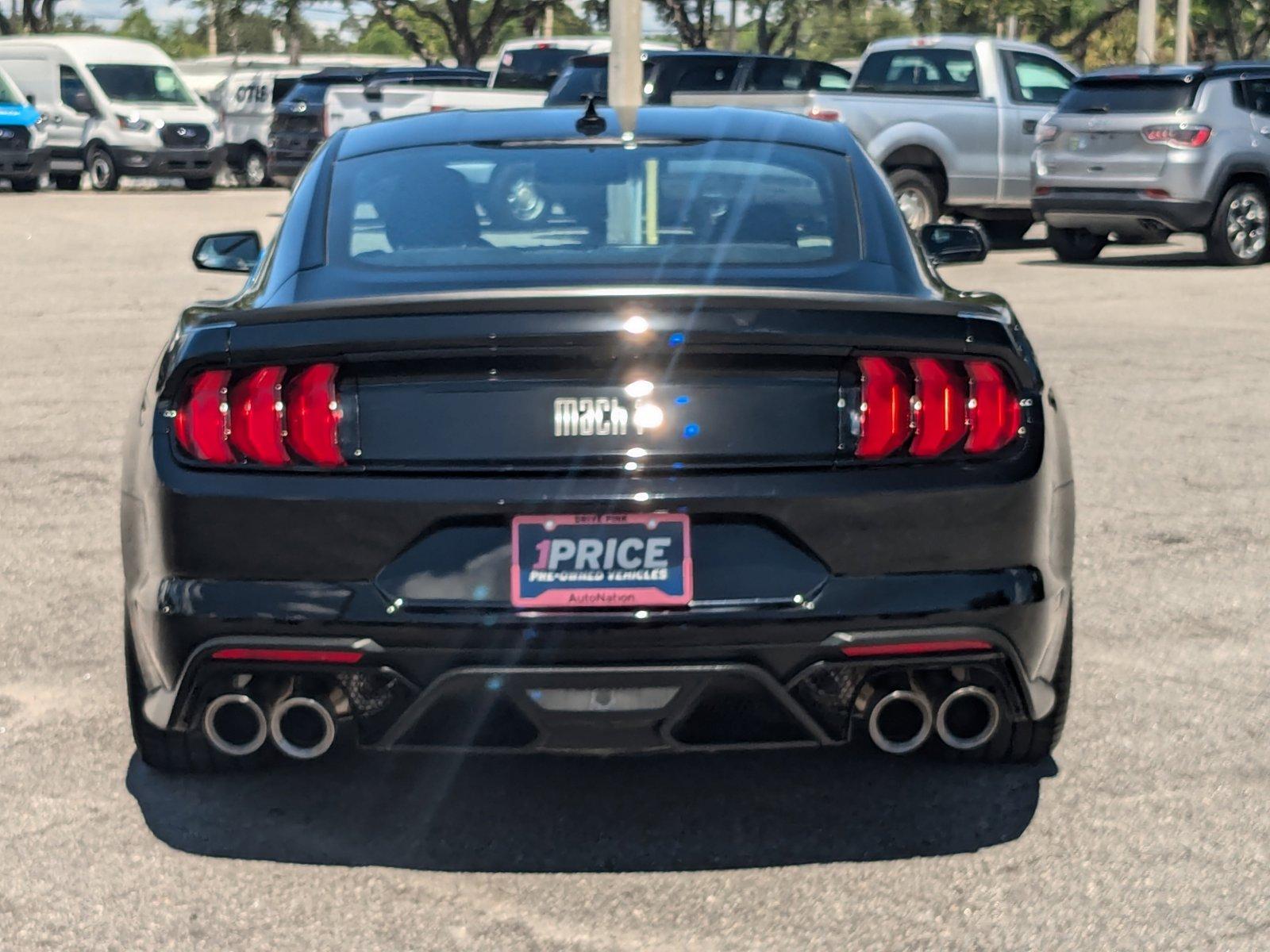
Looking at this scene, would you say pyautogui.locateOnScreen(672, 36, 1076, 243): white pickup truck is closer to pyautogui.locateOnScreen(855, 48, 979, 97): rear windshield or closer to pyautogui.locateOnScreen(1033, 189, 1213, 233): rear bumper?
pyautogui.locateOnScreen(855, 48, 979, 97): rear windshield

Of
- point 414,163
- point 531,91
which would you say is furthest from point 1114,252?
point 414,163

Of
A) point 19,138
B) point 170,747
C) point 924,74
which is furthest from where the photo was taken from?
point 19,138

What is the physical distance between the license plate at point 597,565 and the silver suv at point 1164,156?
15193 millimetres

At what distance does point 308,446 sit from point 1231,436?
6.32m

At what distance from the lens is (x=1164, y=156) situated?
1823 cm

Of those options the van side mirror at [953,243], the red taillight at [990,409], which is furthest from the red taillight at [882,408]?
the van side mirror at [953,243]

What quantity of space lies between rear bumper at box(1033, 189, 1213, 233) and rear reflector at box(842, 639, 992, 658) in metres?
14.9

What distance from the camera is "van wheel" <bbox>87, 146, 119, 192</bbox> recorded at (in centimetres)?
3238

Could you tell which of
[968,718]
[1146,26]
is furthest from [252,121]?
[968,718]

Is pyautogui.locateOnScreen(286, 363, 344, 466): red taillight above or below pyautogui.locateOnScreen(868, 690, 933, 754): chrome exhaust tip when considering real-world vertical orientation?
above

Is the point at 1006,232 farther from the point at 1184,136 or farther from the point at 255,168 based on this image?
the point at 255,168

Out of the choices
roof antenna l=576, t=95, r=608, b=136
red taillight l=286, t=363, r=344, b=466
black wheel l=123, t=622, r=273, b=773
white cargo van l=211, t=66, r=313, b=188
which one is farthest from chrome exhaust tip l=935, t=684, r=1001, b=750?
white cargo van l=211, t=66, r=313, b=188

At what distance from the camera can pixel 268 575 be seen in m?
3.92

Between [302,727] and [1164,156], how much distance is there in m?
15.4
